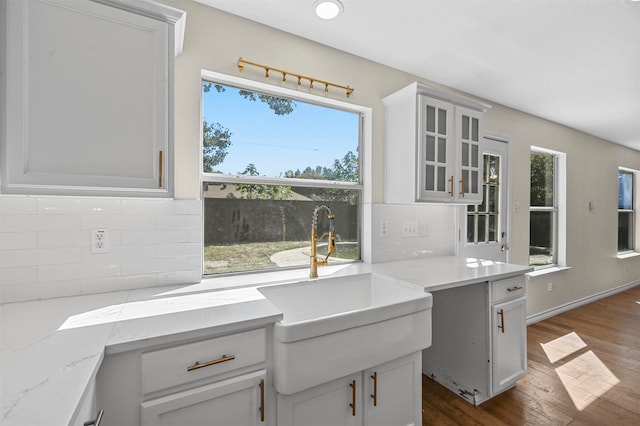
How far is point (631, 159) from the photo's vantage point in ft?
17.1

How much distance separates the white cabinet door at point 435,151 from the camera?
2170 millimetres

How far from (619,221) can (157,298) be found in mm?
7034

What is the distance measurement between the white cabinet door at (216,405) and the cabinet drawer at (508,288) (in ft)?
5.33

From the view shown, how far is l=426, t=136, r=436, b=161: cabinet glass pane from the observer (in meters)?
2.22

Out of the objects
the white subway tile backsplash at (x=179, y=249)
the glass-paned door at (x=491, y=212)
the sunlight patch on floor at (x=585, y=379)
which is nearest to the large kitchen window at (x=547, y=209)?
the glass-paned door at (x=491, y=212)

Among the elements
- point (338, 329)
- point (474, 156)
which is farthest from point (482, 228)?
point (338, 329)

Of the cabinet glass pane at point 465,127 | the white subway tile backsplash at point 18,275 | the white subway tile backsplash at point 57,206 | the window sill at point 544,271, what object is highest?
the cabinet glass pane at point 465,127

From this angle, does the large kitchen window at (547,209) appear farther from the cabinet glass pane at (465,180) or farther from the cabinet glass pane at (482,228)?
the cabinet glass pane at (465,180)

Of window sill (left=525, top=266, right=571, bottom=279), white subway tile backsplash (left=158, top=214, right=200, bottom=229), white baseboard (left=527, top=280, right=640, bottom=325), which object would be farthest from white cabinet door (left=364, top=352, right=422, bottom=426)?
white baseboard (left=527, top=280, right=640, bottom=325)

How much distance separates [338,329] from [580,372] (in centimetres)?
249

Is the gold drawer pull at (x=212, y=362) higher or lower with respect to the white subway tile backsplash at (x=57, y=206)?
lower

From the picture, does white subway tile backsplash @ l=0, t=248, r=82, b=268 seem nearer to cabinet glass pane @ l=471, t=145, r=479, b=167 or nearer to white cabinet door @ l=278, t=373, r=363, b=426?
white cabinet door @ l=278, t=373, r=363, b=426

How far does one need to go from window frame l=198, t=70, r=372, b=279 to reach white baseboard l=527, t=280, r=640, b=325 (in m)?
2.55

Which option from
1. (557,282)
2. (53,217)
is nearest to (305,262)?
(53,217)
